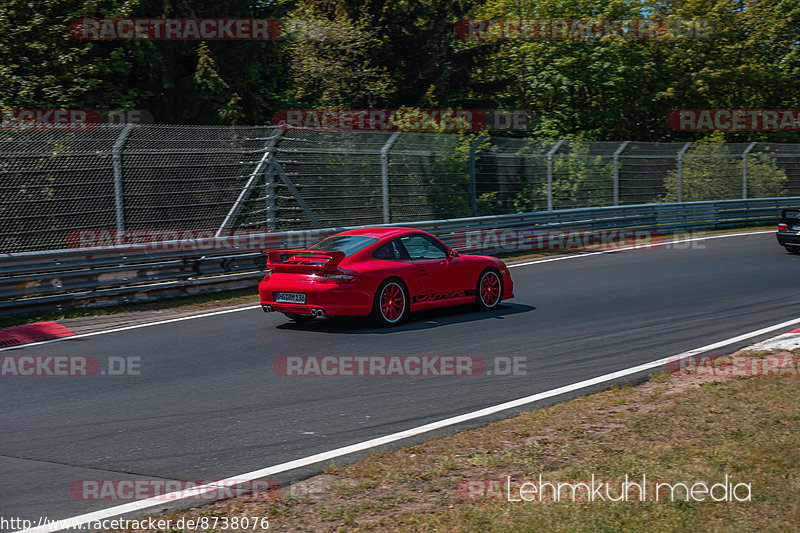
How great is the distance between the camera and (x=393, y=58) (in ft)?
109

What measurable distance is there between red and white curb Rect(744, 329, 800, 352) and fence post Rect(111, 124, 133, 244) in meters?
9.90

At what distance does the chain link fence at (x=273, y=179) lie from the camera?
44.2ft

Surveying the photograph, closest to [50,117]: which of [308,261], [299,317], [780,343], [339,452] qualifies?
[299,317]

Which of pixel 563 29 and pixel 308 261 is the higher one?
pixel 563 29

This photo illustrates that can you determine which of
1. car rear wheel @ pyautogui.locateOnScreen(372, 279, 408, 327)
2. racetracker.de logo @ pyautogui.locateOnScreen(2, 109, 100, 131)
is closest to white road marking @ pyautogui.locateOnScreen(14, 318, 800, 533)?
car rear wheel @ pyautogui.locateOnScreen(372, 279, 408, 327)

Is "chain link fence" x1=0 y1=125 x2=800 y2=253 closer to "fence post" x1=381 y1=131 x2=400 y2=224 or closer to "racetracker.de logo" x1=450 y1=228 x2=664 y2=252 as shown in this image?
"fence post" x1=381 y1=131 x2=400 y2=224

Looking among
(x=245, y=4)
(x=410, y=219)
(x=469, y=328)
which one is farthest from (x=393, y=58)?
(x=469, y=328)

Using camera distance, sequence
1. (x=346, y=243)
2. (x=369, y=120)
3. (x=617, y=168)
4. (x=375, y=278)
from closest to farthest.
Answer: (x=375, y=278), (x=346, y=243), (x=617, y=168), (x=369, y=120)

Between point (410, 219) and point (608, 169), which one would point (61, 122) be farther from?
point (608, 169)

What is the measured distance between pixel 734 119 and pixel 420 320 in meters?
35.0

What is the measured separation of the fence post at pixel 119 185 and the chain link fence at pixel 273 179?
2cm

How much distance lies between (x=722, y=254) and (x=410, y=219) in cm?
748

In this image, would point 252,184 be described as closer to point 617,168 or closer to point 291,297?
point 291,297

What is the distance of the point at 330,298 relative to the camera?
10.3 metres
